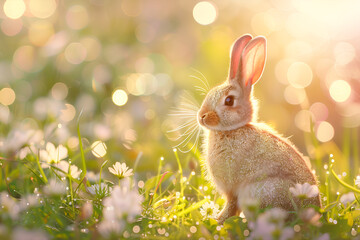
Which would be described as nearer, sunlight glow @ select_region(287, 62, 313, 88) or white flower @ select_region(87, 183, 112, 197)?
white flower @ select_region(87, 183, 112, 197)

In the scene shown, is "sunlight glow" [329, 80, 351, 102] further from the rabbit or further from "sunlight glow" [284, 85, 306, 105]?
the rabbit

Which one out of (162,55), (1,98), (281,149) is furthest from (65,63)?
(281,149)

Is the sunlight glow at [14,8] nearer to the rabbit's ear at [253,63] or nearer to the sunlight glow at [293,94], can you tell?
the sunlight glow at [293,94]

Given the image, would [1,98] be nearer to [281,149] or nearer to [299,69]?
[281,149]

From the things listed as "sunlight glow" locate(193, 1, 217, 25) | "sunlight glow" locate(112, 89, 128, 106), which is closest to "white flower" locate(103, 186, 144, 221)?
"sunlight glow" locate(112, 89, 128, 106)

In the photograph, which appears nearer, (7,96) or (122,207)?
(122,207)

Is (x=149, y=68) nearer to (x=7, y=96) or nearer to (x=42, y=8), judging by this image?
(x=7, y=96)

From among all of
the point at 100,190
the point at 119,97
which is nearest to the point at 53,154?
the point at 100,190
